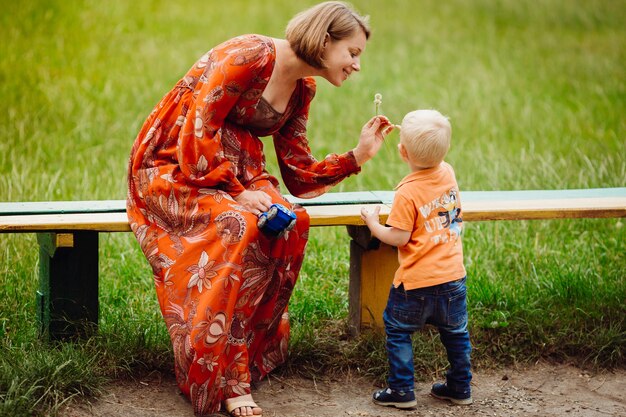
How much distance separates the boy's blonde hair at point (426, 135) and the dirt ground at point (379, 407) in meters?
1.04

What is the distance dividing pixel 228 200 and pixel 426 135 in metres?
0.80

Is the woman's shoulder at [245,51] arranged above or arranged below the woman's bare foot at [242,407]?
above

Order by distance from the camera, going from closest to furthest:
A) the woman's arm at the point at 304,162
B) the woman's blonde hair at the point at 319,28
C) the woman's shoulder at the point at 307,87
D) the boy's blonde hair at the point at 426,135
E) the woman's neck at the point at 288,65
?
the boy's blonde hair at the point at 426,135 → the woman's blonde hair at the point at 319,28 → the woman's neck at the point at 288,65 → the woman's shoulder at the point at 307,87 → the woman's arm at the point at 304,162

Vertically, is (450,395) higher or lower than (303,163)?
lower

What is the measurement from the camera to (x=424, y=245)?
3623mm

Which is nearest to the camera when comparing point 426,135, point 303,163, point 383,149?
point 426,135

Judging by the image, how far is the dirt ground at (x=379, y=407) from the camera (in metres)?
3.78

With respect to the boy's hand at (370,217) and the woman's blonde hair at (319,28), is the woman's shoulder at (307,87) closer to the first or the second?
the woman's blonde hair at (319,28)

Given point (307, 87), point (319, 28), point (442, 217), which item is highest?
point (319, 28)

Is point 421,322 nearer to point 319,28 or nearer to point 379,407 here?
point 379,407

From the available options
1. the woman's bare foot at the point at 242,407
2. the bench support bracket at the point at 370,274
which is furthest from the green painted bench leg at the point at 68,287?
the bench support bracket at the point at 370,274

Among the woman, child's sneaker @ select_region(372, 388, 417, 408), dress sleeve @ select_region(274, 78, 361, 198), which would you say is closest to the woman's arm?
dress sleeve @ select_region(274, 78, 361, 198)

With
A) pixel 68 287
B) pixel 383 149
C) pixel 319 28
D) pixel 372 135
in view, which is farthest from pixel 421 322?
pixel 383 149

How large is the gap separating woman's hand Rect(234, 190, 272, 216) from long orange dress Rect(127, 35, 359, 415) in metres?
0.03
